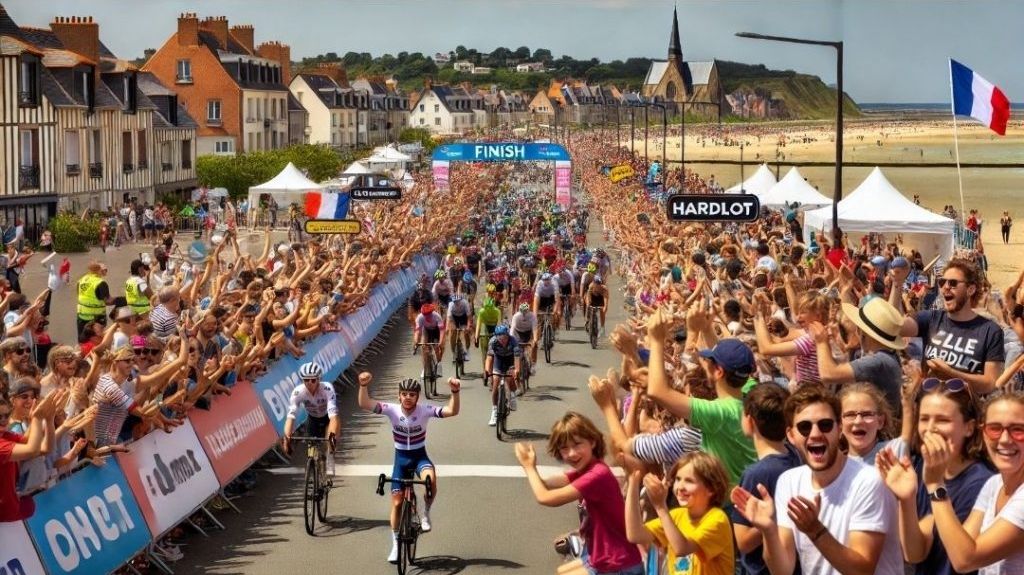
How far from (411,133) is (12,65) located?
9982 cm

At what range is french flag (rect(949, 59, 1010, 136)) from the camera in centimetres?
1547

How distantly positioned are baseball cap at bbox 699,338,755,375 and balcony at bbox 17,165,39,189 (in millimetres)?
40605

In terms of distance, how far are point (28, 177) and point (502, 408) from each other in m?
32.7

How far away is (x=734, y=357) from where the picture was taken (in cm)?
750

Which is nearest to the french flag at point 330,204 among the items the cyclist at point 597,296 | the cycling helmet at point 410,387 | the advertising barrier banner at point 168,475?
the cyclist at point 597,296

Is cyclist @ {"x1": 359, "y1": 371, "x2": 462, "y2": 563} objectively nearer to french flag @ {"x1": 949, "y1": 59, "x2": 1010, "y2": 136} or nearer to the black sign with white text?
french flag @ {"x1": 949, "y1": 59, "x2": 1010, "y2": 136}

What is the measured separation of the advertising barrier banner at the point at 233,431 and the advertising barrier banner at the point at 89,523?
1941 mm

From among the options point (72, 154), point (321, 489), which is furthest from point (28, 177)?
point (321, 489)

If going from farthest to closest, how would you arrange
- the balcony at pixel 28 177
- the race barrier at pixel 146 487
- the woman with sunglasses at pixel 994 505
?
the balcony at pixel 28 177
the race barrier at pixel 146 487
the woman with sunglasses at pixel 994 505

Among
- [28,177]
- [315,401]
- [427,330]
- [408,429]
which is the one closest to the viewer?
[408,429]

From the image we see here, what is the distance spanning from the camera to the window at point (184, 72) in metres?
81.7

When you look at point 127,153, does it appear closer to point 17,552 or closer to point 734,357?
point 17,552

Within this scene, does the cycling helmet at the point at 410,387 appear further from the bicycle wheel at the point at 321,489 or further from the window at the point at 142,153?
the window at the point at 142,153

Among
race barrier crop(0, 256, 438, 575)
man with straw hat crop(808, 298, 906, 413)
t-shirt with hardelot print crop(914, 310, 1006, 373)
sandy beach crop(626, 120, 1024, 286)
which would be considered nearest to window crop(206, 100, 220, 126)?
sandy beach crop(626, 120, 1024, 286)
